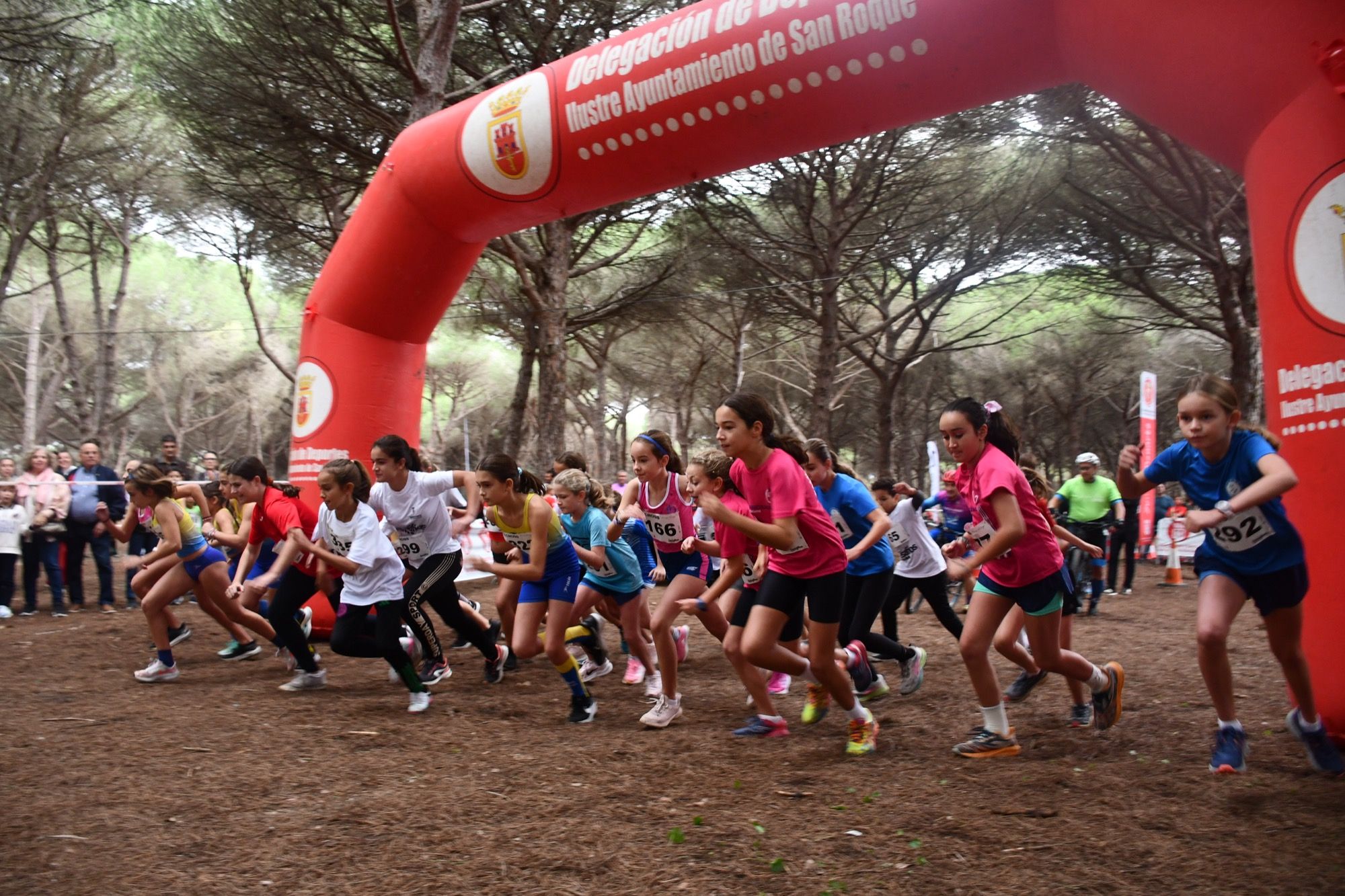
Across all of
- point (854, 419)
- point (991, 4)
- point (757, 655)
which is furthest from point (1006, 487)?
point (854, 419)

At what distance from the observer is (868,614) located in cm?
638

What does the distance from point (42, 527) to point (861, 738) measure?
34.0 ft

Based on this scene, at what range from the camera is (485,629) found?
23.4 ft

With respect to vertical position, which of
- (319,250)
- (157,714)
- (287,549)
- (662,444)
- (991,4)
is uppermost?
(319,250)

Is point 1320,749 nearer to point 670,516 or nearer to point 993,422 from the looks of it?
point 993,422

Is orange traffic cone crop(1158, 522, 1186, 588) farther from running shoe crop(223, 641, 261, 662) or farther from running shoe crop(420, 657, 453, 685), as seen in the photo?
running shoe crop(223, 641, 261, 662)

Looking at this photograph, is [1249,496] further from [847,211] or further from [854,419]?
[854,419]

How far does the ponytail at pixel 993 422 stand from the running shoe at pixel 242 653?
638 centimetres

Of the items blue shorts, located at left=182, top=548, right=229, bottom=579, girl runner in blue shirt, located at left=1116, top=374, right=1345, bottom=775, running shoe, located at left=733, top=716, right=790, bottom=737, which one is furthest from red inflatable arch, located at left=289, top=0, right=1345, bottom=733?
running shoe, located at left=733, top=716, right=790, bottom=737

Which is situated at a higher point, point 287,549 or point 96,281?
point 96,281

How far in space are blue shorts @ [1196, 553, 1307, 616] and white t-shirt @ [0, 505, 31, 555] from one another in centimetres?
1171

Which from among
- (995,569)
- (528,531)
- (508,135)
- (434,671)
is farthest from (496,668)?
(508,135)

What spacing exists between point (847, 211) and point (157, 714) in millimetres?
15385

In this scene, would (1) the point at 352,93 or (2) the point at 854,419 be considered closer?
(1) the point at 352,93
